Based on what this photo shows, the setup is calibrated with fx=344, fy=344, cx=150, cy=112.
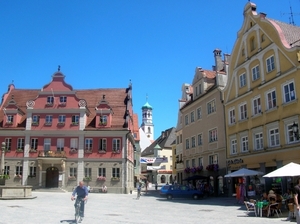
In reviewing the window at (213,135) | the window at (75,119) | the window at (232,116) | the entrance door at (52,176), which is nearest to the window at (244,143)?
the window at (232,116)

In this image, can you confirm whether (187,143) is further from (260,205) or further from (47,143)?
(260,205)

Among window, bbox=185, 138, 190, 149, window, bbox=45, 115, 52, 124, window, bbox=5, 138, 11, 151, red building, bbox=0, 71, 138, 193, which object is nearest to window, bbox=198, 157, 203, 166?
window, bbox=185, 138, 190, 149

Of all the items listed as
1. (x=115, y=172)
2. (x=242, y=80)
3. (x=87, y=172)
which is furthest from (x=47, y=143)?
(x=242, y=80)

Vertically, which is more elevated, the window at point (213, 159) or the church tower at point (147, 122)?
the church tower at point (147, 122)

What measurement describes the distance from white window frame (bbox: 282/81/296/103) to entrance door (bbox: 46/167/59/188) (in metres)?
30.8

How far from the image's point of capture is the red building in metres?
44.5

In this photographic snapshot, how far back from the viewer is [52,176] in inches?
1778

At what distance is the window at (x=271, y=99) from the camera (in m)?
26.7

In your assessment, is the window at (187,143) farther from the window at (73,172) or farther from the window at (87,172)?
the window at (73,172)

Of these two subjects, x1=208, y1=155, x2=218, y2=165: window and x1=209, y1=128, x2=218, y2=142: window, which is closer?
x1=208, y1=155, x2=218, y2=165: window

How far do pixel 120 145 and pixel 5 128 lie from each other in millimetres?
15671

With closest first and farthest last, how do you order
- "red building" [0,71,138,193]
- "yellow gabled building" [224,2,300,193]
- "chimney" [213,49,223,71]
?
"yellow gabled building" [224,2,300,193], "chimney" [213,49,223,71], "red building" [0,71,138,193]

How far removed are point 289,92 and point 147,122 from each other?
5096 inches

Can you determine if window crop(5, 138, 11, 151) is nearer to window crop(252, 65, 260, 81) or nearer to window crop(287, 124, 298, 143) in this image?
window crop(252, 65, 260, 81)
